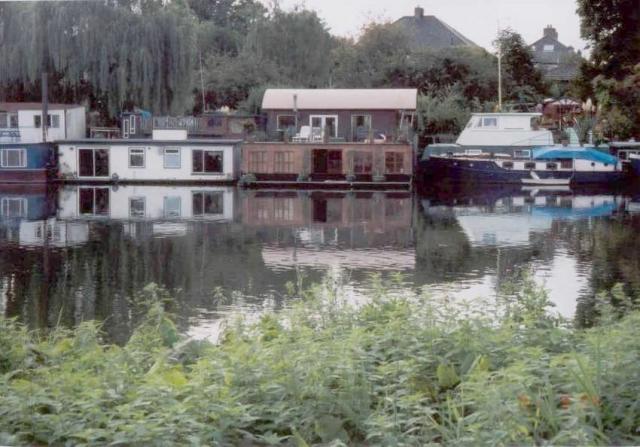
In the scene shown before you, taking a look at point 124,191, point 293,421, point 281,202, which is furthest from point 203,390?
point 124,191

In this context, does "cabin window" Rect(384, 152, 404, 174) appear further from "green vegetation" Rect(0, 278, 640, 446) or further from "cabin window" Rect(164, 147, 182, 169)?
"green vegetation" Rect(0, 278, 640, 446)

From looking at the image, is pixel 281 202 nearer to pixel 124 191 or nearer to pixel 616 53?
pixel 124 191

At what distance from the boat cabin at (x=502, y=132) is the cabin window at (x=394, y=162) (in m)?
2.56

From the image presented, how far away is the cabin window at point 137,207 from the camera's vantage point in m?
17.2

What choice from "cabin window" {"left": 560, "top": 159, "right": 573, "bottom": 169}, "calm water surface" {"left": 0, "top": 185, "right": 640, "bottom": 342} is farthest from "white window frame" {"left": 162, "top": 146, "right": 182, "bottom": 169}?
"cabin window" {"left": 560, "top": 159, "right": 573, "bottom": 169}

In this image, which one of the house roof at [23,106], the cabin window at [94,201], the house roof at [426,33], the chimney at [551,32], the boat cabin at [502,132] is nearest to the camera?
the chimney at [551,32]

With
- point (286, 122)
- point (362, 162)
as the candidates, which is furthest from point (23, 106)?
point (362, 162)

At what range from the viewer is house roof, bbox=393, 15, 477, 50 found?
2400 centimetres

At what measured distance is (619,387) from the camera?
117 inches

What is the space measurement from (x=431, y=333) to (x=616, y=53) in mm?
5168

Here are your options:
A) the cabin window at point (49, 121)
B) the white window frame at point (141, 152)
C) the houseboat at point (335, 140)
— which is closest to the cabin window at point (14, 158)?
the cabin window at point (49, 121)

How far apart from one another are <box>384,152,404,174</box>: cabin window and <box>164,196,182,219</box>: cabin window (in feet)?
16.9

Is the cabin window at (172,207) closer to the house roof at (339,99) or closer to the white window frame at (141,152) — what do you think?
the white window frame at (141,152)

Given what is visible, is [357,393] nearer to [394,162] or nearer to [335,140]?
[394,162]
